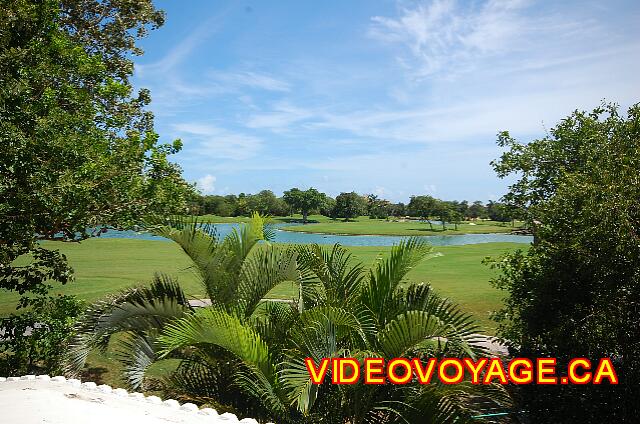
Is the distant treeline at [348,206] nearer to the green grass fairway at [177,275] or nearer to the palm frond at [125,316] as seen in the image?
the green grass fairway at [177,275]

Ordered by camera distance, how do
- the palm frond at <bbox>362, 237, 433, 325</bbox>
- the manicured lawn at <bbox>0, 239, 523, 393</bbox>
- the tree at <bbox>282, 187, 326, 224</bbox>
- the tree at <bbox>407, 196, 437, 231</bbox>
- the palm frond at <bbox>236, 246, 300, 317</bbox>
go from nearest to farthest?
the palm frond at <bbox>362, 237, 433, 325</bbox>, the palm frond at <bbox>236, 246, 300, 317</bbox>, the manicured lawn at <bbox>0, 239, 523, 393</bbox>, the tree at <bbox>407, 196, 437, 231</bbox>, the tree at <bbox>282, 187, 326, 224</bbox>

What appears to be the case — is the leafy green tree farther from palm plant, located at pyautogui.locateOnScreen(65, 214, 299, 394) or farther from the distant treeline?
palm plant, located at pyautogui.locateOnScreen(65, 214, 299, 394)

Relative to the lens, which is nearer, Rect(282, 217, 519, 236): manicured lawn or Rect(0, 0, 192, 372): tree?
Rect(0, 0, 192, 372): tree

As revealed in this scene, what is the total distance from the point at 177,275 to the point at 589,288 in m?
16.4

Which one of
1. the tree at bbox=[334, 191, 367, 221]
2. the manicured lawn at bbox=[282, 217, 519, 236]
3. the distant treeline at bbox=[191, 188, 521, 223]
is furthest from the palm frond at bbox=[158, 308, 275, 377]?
the tree at bbox=[334, 191, 367, 221]

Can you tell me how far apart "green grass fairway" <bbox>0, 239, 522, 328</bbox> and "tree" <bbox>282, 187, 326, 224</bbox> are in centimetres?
6478

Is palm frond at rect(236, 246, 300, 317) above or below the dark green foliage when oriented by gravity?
above

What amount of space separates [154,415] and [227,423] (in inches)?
26.0

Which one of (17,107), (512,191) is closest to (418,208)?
(512,191)

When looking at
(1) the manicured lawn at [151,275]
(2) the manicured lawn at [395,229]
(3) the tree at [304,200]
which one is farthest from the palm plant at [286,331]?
(3) the tree at [304,200]

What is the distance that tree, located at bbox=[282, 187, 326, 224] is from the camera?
9531 cm

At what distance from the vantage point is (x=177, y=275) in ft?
62.6

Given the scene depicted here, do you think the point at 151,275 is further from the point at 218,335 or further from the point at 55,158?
the point at 218,335

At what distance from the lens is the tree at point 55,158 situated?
6.41 metres
